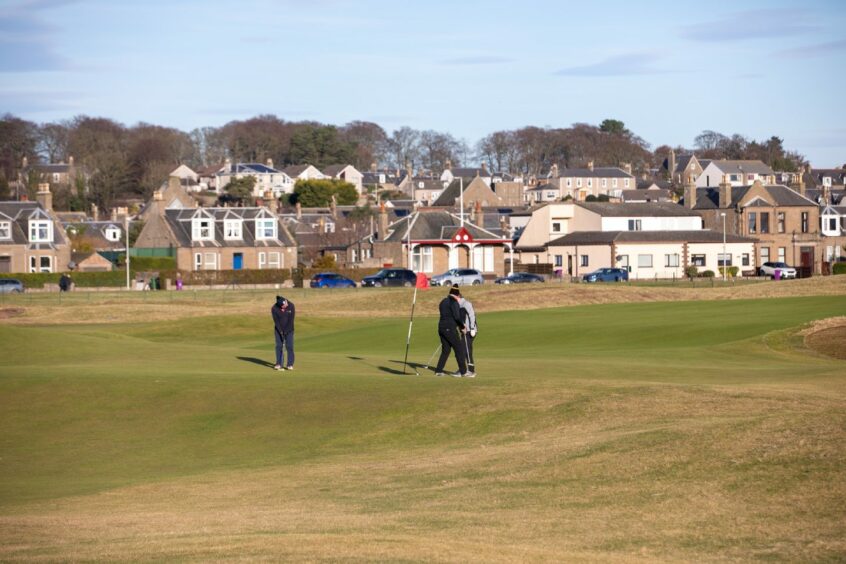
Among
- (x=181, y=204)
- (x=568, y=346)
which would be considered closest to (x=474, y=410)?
(x=568, y=346)

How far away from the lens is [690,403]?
2328cm

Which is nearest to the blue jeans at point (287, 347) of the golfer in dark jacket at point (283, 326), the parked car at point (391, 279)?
the golfer in dark jacket at point (283, 326)

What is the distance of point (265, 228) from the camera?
117500 mm

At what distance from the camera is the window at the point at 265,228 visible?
117019 millimetres

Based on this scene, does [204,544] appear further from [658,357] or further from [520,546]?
[658,357]

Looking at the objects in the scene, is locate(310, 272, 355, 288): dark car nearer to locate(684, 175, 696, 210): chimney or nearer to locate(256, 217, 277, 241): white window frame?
locate(256, 217, 277, 241): white window frame

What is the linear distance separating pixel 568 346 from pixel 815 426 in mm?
27051

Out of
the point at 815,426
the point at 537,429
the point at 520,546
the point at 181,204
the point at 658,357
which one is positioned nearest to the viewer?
the point at 520,546

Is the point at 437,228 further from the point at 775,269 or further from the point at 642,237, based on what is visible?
the point at 775,269

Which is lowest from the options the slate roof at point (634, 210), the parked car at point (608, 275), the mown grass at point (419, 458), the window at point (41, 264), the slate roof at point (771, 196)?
the mown grass at point (419, 458)

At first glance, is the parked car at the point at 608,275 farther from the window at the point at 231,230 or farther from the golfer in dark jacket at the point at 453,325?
the golfer in dark jacket at the point at 453,325

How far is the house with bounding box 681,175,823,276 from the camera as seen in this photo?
126 meters

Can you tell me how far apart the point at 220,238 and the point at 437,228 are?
66.4ft

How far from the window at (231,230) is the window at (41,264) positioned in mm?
15842
